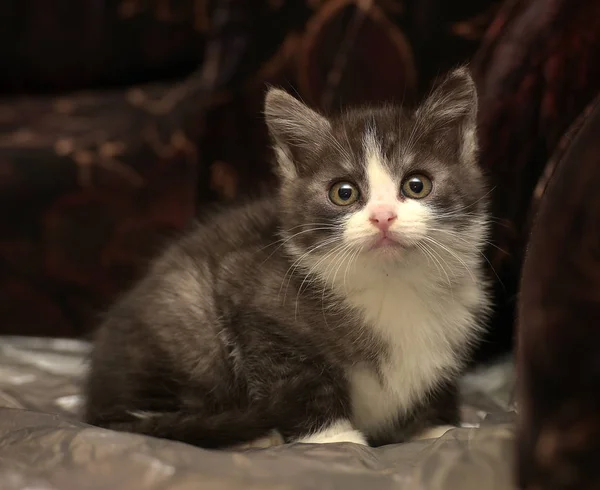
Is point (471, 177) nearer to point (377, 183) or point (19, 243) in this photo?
point (377, 183)

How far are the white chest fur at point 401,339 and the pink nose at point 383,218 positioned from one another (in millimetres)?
116

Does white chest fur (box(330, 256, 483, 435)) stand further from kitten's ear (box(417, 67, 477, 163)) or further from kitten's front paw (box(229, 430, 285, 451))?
kitten's ear (box(417, 67, 477, 163))

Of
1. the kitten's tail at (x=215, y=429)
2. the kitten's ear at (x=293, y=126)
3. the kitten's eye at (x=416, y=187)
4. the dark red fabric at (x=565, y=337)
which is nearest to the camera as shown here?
the dark red fabric at (x=565, y=337)

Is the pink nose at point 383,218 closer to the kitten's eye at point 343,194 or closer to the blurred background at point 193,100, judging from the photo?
the kitten's eye at point 343,194

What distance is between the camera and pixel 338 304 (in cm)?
120

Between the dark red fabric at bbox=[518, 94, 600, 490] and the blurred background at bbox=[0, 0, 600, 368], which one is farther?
the blurred background at bbox=[0, 0, 600, 368]

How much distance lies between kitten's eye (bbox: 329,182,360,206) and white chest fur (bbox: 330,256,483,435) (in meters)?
0.13

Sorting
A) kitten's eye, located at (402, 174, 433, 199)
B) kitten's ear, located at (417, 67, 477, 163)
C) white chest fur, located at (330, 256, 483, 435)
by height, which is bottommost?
white chest fur, located at (330, 256, 483, 435)

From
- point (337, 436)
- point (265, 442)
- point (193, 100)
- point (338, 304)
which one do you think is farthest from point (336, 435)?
point (193, 100)

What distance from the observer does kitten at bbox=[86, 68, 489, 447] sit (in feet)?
3.76

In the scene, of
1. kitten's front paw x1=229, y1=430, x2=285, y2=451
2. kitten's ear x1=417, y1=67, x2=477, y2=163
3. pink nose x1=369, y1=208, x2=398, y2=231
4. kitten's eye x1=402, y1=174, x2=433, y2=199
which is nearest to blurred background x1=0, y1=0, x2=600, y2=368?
kitten's ear x1=417, y1=67, x2=477, y2=163

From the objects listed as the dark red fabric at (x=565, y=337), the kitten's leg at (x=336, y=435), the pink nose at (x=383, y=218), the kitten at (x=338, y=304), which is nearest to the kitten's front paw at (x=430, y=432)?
the kitten at (x=338, y=304)

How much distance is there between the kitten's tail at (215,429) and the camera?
3.45 ft

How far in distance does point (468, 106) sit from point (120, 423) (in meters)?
0.84
